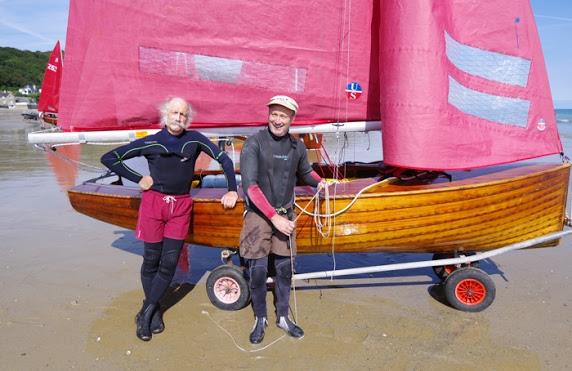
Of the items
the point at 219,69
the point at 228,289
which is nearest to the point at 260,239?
the point at 228,289

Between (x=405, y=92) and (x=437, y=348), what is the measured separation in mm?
1876

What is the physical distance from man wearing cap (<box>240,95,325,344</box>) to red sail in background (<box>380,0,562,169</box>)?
92cm

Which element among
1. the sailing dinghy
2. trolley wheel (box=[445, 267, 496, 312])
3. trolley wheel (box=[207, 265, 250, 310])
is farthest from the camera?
trolley wheel (box=[207, 265, 250, 310])

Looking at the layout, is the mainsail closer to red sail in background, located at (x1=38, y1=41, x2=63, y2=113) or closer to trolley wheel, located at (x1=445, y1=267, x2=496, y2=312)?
trolley wheel, located at (x1=445, y1=267, x2=496, y2=312)

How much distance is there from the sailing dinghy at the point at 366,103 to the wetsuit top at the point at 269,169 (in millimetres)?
307

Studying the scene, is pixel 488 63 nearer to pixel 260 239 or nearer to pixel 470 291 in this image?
pixel 470 291

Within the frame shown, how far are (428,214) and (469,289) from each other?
2.69 feet

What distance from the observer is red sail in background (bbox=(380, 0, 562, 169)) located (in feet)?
10.8

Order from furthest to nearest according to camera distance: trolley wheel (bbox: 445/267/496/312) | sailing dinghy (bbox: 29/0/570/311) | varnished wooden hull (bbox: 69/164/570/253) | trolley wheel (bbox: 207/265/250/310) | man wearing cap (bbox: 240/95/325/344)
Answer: trolley wheel (bbox: 207/265/250/310), trolley wheel (bbox: 445/267/496/312), sailing dinghy (bbox: 29/0/570/311), varnished wooden hull (bbox: 69/164/570/253), man wearing cap (bbox: 240/95/325/344)

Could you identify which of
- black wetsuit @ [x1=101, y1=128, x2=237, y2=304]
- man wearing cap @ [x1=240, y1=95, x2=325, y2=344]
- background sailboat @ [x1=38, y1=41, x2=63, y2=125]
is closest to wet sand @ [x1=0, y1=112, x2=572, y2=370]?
man wearing cap @ [x1=240, y1=95, x2=325, y2=344]

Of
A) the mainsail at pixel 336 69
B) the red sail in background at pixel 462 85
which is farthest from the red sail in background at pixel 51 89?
the red sail in background at pixel 462 85

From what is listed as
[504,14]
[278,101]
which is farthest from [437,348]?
[504,14]

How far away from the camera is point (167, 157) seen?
2975mm

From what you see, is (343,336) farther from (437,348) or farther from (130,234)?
(130,234)
